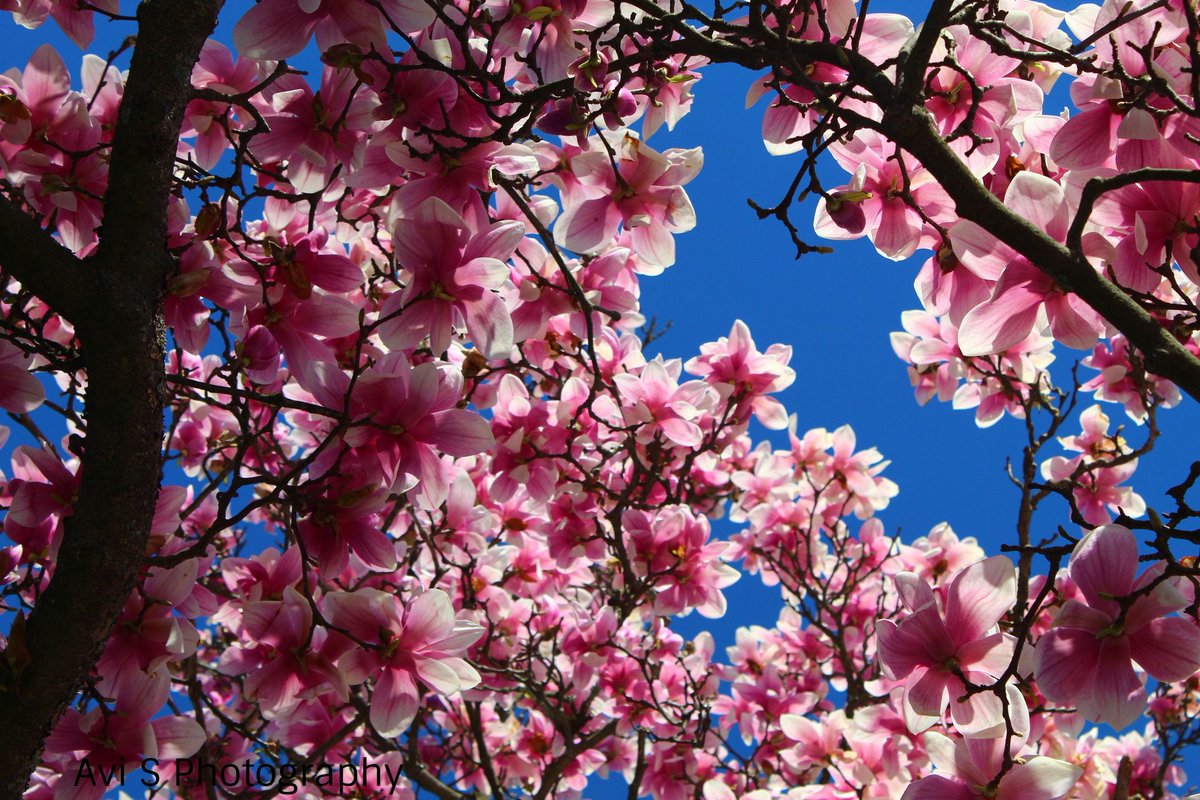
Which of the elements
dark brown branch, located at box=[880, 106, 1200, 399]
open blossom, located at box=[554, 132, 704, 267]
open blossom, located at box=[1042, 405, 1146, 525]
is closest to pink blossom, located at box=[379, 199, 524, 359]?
open blossom, located at box=[554, 132, 704, 267]

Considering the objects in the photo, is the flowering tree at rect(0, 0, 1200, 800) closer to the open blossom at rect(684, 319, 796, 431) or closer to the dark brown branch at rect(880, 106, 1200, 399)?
the dark brown branch at rect(880, 106, 1200, 399)

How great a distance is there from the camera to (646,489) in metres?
2.85

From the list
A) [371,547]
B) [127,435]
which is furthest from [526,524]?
[127,435]

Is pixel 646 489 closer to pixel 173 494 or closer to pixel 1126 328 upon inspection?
pixel 173 494

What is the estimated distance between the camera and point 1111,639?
1199mm

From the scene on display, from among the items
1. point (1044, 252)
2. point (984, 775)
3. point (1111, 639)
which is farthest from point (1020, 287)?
point (984, 775)

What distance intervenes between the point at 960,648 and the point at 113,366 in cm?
146

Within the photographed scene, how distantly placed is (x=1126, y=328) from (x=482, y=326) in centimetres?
110

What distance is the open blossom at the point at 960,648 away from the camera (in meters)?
1.29

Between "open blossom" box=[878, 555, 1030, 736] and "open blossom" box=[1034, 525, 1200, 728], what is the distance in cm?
10

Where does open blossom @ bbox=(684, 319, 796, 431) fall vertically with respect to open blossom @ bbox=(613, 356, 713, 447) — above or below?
above

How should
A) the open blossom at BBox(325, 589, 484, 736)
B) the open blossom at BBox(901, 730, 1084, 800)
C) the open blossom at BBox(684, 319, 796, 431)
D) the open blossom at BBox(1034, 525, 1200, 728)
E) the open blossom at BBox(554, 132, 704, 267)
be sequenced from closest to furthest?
the open blossom at BBox(1034, 525, 1200, 728)
the open blossom at BBox(901, 730, 1084, 800)
the open blossom at BBox(325, 589, 484, 736)
the open blossom at BBox(554, 132, 704, 267)
the open blossom at BBox(684, 319, 796, 431)

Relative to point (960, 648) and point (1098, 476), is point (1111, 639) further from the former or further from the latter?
point (1098, 476)

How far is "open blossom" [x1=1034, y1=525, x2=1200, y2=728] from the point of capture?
3.84ft
